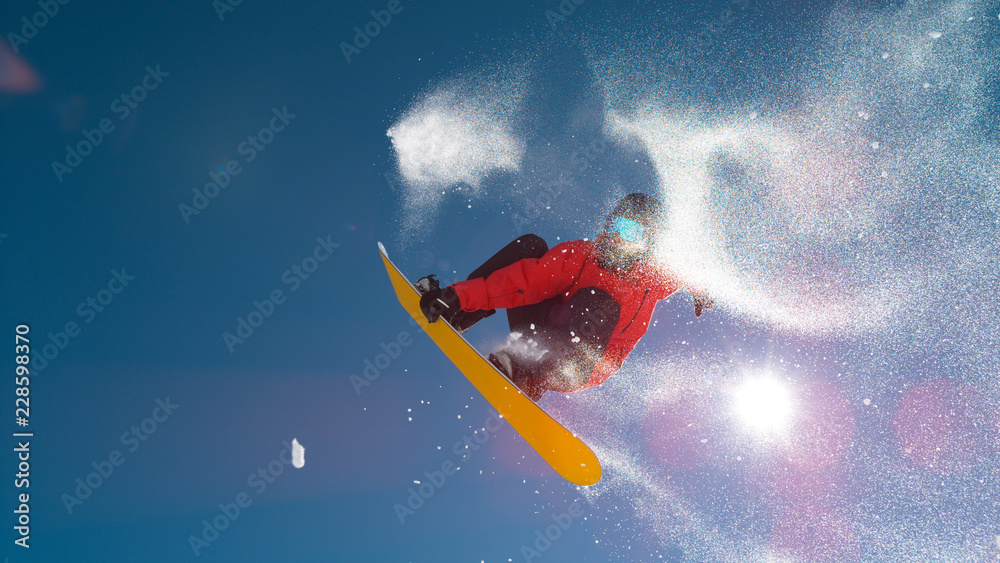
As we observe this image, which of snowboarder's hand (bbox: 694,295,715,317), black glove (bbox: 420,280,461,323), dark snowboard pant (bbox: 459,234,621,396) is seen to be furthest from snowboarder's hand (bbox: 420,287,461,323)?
snowboarder's hand (bbox: 694,295,715,317)

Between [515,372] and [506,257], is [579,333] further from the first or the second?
[506,257]

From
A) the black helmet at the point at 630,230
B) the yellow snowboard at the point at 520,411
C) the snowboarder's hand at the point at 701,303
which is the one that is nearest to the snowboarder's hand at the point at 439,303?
the yellow snowboard at the point at 520,411

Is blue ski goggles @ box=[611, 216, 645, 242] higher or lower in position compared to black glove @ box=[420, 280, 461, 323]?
higher

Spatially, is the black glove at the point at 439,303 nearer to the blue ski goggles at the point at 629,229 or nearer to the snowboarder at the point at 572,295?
the snowboarder at the point at 572,295

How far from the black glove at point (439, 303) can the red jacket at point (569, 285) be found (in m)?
0.05

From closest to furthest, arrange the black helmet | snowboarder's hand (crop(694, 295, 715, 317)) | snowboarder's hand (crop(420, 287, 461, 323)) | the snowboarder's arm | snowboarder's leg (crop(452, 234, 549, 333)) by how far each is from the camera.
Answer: snowboarder's hand (crop(420, 287, 461, 323)) → the snowboarder's arm → the black helmet → snowboarder's leg (crop(452, 234, 549, 333)) → snowboarder's hand (crop(694, 295, 715, 317))

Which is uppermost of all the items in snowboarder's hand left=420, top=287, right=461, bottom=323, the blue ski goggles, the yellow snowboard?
the blue ski goggles

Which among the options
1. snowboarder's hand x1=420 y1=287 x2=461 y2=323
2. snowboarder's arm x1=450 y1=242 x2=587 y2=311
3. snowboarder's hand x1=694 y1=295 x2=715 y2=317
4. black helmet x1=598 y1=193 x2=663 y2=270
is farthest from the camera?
snowboarder's hand x1=694 y1=295 x2=715 y2=317

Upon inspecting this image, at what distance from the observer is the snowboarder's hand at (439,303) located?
262 centimetres

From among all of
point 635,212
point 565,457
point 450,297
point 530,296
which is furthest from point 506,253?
point 565,457

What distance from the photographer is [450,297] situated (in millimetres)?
2641

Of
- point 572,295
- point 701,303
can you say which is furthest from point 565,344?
point 701,303

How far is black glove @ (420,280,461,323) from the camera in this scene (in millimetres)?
2617

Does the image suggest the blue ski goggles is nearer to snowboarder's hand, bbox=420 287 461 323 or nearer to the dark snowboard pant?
the dark snowboard pant
